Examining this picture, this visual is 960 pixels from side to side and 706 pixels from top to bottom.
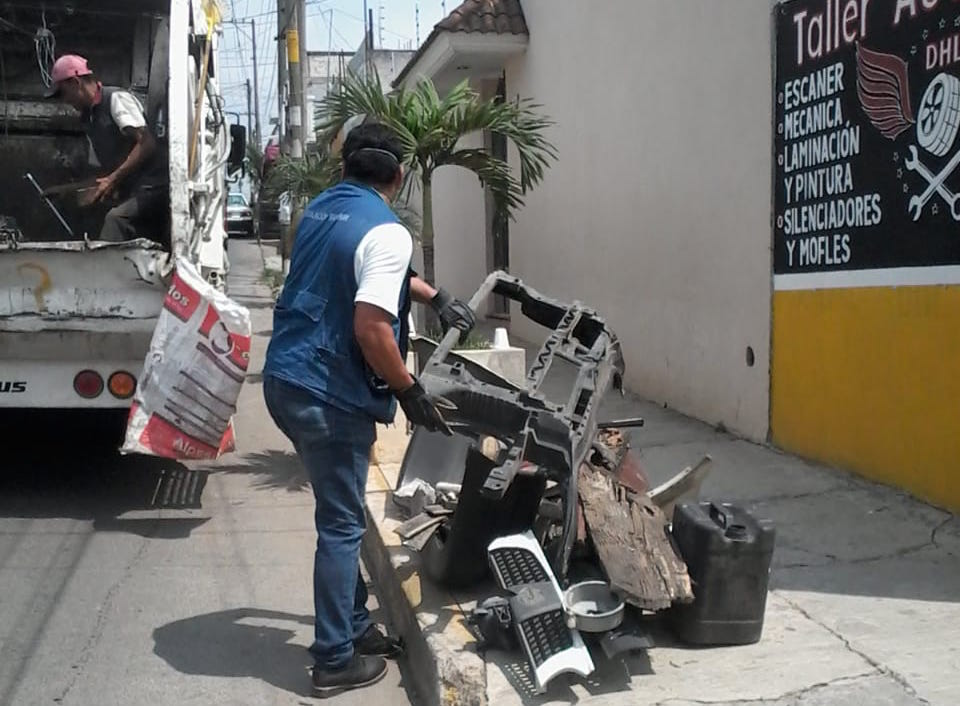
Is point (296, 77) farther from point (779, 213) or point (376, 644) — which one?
point (376, 644)

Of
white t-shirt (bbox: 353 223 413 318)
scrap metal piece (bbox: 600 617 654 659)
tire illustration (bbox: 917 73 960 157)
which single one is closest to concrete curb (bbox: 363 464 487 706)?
scrap metal piece (bbox: 600 617 654 659)

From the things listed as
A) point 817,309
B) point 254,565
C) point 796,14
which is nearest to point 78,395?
point 254,565

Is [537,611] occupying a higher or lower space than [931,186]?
lower

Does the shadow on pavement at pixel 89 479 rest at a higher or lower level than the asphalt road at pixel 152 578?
higher

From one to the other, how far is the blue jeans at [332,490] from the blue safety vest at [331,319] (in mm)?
58

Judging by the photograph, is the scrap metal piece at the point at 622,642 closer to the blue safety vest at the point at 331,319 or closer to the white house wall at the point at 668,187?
the blue safety vest at the point at 331,319

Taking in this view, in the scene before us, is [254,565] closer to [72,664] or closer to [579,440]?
[72,664]

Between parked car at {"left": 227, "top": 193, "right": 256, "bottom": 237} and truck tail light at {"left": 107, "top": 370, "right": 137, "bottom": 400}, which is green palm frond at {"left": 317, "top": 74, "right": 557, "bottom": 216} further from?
parked car at {"left": 227, "top": 193, "right": 256, "bottom": 237}

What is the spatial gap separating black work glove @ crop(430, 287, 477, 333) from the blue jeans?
518mm

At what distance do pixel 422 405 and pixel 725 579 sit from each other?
1.22m

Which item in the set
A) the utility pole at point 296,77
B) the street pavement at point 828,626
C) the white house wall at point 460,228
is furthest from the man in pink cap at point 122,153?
the utility pole at point 296,77

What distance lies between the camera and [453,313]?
3969 millimetres

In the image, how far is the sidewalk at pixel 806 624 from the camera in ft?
11.2

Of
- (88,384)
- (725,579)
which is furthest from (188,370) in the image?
(725,579)
